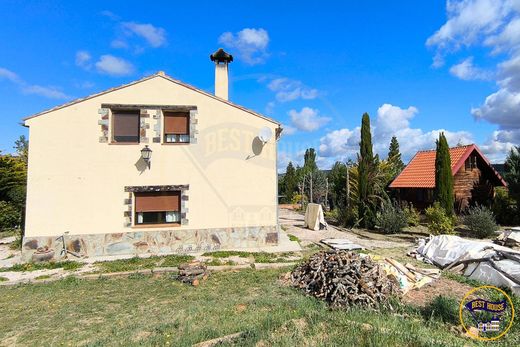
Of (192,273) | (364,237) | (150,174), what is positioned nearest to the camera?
(192,273)

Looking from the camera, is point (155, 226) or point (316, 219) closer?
point (155, 226)

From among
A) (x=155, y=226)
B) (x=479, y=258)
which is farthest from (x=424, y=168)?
(x=155, y=226)

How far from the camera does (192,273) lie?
24.1ft

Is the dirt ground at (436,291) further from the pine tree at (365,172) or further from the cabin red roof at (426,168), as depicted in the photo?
the cabin red roof at (426,168)

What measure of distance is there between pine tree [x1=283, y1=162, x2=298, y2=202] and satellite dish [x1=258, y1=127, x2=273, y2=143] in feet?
78.0

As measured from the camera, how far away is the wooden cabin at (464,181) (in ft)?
55.6

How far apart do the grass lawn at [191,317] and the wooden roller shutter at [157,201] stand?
3.11 metres

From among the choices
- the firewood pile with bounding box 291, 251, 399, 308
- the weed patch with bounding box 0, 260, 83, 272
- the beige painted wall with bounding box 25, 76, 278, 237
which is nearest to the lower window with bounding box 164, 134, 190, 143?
the beige painted wall with bounding box 25, 76, 278, 237

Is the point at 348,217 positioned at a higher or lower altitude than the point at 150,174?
lower

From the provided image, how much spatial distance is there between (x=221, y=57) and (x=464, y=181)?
16052mm

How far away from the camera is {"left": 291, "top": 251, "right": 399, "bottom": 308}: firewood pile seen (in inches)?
215

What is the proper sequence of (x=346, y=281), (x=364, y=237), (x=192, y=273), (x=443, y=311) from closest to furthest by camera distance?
(x=443, y=311) → (x=346, y=281) → (x=192, y=273) → (x=364, y=237)

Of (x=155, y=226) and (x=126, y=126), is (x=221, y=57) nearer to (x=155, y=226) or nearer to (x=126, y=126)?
(x=126, y=126)

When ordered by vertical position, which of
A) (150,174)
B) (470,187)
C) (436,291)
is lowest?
(436,291)
